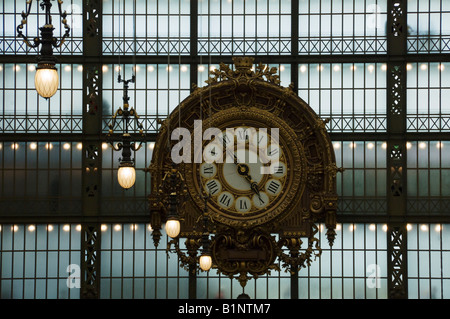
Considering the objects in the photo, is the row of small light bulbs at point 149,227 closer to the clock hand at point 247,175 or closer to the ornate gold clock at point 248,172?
the ornate gold clock at point 248,172

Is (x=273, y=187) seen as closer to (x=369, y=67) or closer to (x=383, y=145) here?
(x=383, y=145)

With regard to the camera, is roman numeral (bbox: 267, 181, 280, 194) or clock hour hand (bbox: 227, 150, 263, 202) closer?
clock hour hand (bbox: 227, 150, 263, 202)

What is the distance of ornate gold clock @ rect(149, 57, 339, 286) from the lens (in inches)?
1770

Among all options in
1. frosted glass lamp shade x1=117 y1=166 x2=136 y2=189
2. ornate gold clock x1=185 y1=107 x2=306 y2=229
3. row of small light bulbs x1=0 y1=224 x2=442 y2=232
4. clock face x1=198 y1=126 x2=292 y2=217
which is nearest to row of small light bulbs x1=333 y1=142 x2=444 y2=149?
ornate gold clock x1=185 y1=107 x2=306 y2=229

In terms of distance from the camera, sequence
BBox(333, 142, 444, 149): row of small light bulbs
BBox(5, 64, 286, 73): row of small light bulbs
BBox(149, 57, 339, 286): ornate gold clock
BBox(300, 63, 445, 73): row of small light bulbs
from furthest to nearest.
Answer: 1. BBox(5, 64, 286, 73): row of small light bulbs
2. BBox(300, 63, 445, 73): row of small light bulbs
3. BBox(333, 142, 444, 149): row of small light bulbs
4. BBox(149, 57, 339, 286): ornate gold clock

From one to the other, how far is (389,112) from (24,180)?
15780mm

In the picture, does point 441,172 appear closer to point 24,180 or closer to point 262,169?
point 262,169

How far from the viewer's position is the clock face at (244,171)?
45.4 meters

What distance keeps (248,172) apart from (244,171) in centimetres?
26

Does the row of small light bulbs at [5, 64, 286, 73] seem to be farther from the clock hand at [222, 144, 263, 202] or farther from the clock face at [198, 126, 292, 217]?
the clock hand at [222, 144, 263, 202]

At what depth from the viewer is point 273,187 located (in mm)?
45562

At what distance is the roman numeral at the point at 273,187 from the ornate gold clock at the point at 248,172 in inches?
1.6

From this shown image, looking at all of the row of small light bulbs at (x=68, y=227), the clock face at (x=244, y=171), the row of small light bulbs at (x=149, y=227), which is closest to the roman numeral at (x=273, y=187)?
the clock face at (x=244, y=171)
